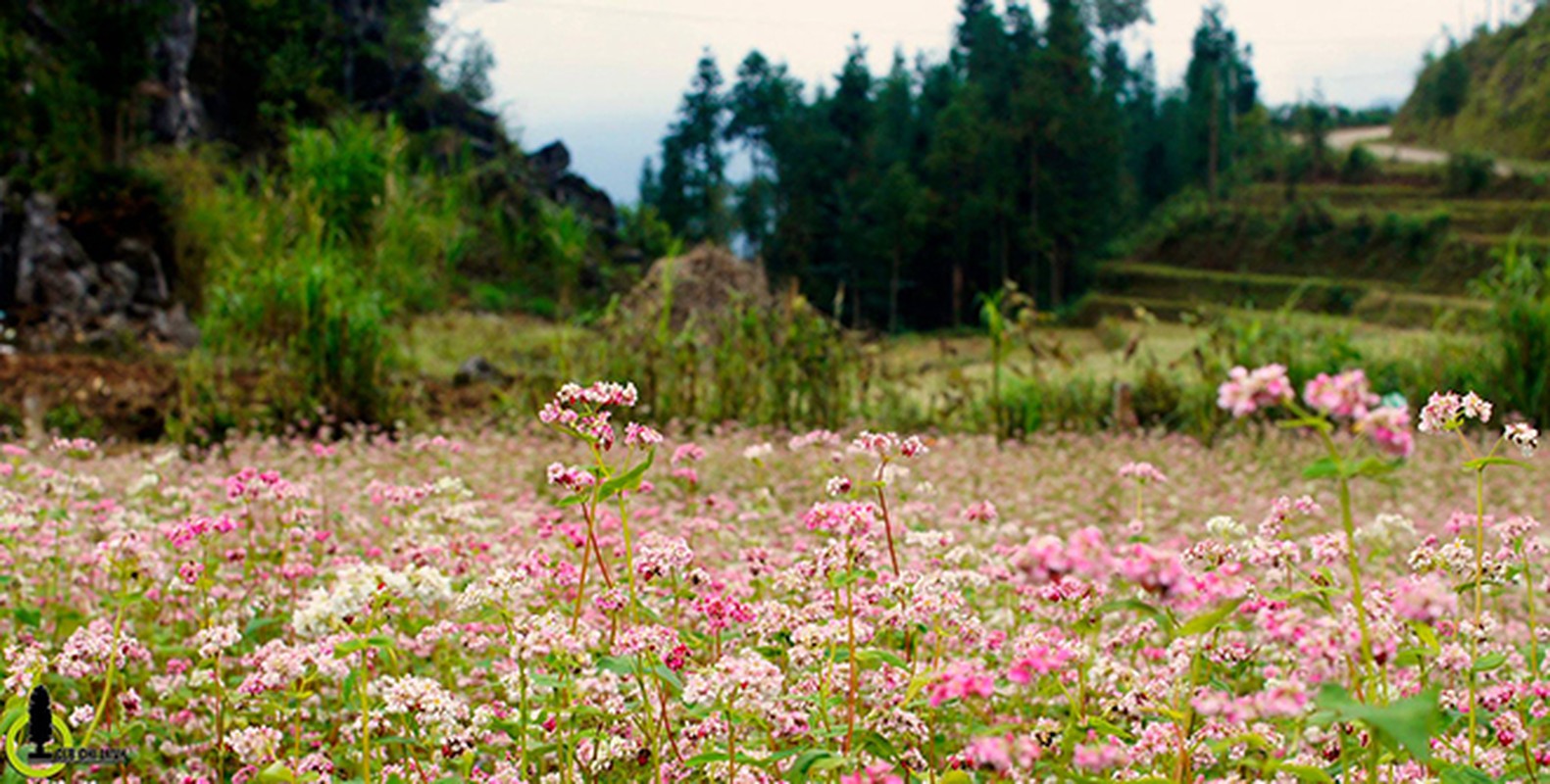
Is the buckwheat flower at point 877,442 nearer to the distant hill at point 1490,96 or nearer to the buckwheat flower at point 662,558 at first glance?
the buckwheat flower at point 662,558

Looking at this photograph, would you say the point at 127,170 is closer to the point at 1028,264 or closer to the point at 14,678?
the point at 14,678

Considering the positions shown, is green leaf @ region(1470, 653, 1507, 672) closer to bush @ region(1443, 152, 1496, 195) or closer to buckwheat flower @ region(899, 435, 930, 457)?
buckwheat flower @ region(899, 435, 930, 457)

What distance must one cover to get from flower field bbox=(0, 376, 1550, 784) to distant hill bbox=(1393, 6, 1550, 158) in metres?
45.7

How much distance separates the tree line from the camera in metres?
29.7

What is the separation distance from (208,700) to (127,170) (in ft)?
35.9

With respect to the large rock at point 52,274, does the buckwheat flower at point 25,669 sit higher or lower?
lower

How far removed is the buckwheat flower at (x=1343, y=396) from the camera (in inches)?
40.5

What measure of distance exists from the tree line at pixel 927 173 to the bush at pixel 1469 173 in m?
7.40

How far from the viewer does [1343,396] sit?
41.0 inches

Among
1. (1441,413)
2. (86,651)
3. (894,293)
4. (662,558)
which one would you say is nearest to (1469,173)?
(894,293)

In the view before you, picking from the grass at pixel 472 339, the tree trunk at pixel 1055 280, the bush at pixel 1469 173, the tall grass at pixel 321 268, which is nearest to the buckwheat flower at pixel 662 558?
the tall grass at pixel 321 268

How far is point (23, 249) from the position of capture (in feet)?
36.2

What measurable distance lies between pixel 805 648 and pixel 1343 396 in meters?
0.91

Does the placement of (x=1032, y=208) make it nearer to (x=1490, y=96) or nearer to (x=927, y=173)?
(x=927, y=173)
